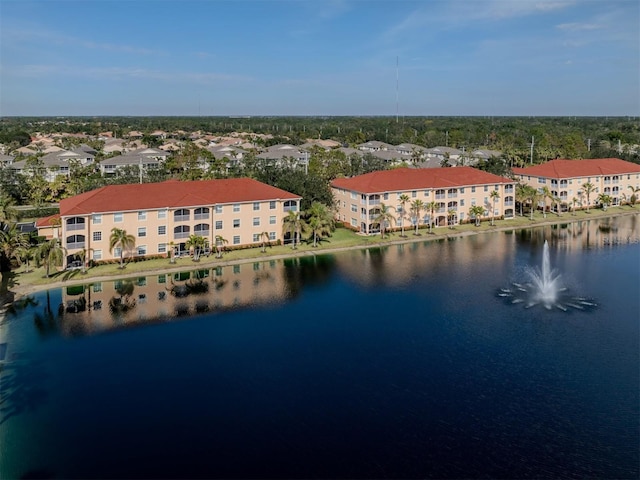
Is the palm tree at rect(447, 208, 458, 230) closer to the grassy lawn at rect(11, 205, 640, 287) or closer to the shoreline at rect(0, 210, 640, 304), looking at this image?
the grassy lawn at rect(11, 205, 640, 287)

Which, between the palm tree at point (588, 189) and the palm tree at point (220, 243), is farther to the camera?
the palm tree at point (588, 189)

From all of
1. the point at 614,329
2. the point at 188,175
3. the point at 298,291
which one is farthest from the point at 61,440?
the point at 188,175

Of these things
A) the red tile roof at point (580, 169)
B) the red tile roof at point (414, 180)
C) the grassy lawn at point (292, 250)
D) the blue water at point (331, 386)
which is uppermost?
the red tile roof at point (580, 169)

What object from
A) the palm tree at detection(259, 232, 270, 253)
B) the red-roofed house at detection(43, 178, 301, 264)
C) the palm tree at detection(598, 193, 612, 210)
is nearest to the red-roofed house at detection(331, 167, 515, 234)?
→ the red-roofed house at detection(43, 178, 301, 264)

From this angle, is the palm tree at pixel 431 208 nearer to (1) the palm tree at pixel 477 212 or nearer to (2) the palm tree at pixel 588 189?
(1) the palm tree at pixel 477 212

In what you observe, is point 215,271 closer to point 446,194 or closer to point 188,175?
point 446,194

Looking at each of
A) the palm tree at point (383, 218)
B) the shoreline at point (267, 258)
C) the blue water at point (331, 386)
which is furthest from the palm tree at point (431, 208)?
the blue water at point (331, 386)
